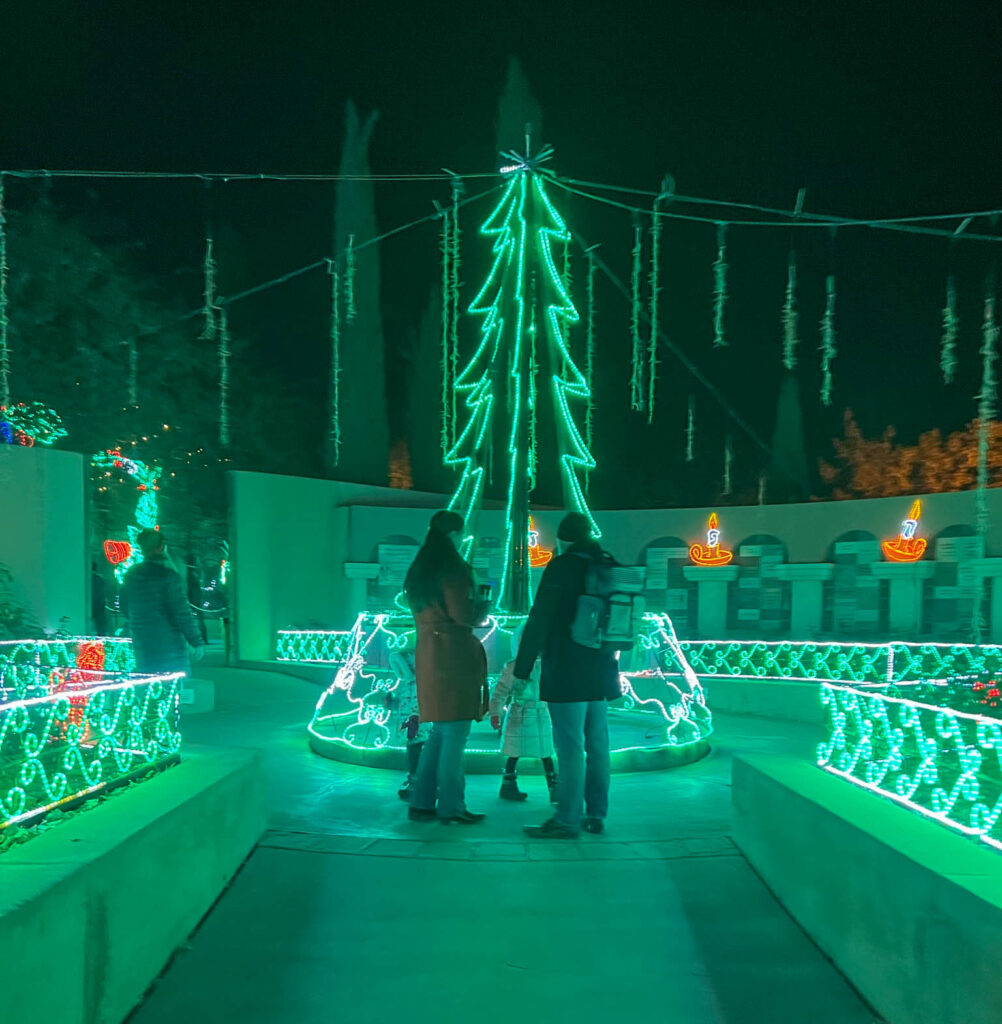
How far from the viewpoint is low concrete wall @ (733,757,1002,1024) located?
2729mm

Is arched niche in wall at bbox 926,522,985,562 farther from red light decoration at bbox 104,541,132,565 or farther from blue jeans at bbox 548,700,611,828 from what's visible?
red light decoration at bbox 104,541,132,565

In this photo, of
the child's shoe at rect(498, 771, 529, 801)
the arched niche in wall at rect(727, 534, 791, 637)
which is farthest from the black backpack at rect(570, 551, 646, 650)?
the arched niche in wall at rect(727, 534, 791, 637)

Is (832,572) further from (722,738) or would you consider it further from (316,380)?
(316,380)

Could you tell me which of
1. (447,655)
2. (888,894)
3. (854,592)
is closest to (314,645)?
(854,592)

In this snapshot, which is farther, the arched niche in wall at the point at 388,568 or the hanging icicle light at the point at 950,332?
the arched niche in wall at the point at 388,568

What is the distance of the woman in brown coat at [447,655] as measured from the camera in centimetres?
554

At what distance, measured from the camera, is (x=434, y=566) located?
562cm

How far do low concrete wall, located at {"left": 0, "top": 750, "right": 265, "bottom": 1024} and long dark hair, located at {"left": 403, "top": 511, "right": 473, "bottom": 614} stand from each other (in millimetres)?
1412

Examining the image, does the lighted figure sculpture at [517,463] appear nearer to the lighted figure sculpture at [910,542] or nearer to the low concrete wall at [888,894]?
the low concrete wall at [888,894]

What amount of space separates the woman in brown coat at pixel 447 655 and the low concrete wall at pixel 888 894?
1.63 metres

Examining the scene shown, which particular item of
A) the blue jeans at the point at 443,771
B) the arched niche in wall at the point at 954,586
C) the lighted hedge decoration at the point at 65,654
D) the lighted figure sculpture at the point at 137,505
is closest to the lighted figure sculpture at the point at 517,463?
the blue jeans at the point at 443,771

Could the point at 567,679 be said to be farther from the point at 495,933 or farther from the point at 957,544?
the point at 957,544

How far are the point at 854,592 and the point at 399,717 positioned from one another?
11935 mm

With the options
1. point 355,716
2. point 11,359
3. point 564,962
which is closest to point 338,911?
point 564,962
